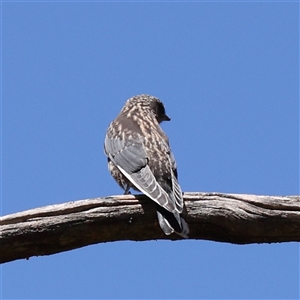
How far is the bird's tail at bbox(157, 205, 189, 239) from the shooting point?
4.73 meters

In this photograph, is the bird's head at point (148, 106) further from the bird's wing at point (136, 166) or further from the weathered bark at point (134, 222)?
the weathered bark at point (134, 222)

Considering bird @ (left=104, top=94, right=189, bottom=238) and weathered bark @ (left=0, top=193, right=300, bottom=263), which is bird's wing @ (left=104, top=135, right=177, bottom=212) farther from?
weathered bark @ (left=0, top=193, right=300, bottom=263)

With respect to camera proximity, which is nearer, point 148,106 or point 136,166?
point 136,166

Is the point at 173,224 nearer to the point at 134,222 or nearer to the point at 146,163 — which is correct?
the point at 134,222

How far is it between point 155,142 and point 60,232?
1923mm

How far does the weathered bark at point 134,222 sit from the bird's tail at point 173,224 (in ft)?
0.20

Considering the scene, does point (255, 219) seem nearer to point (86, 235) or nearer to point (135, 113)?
point (86, 235)

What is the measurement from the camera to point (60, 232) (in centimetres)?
464

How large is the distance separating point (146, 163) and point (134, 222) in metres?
1.21

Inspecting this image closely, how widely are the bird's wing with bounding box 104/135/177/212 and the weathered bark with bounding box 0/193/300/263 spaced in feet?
0.43

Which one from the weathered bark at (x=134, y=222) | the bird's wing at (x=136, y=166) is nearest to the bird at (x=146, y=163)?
the bird's wing at (x=136, y=166)

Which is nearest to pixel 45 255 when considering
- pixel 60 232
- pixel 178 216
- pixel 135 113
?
pixel 60 232

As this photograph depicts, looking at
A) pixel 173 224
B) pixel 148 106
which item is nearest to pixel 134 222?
pixel 173 224

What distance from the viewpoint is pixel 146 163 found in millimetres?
5969
